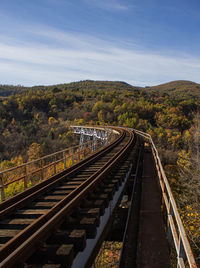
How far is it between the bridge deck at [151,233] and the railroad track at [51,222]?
40.1 inches

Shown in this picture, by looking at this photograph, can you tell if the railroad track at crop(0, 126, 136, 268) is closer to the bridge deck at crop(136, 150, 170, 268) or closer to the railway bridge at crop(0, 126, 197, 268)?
the railway bridge at crop(0, 126, 197, 268)

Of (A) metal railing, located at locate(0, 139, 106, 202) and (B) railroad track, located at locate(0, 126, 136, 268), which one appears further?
(A) metal railing, located at locate(0, 139, 106, 202)

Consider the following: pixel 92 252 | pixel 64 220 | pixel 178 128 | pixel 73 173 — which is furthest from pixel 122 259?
pixel 178 128

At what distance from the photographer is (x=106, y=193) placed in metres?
5.47

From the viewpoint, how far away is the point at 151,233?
16.2 ft

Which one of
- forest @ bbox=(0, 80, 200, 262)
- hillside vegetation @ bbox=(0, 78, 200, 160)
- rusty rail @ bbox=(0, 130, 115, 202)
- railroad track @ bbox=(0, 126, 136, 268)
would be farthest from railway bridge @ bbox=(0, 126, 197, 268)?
hillside vegetation @ bbox=(0, 78, 200, 160)

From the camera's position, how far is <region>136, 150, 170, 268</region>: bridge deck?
13.3 ft

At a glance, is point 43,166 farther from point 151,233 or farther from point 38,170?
point 151,233

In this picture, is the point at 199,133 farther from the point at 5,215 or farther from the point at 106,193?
the point at 5,215

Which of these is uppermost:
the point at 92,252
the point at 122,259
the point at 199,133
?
the point at 199,133

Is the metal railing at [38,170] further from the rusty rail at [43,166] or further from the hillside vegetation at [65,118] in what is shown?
the hillside vegetation at [65,118]

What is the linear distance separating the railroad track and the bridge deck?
1018 millimetres

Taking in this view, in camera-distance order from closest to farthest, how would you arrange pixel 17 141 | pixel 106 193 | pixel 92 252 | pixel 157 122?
pixel 92 252, pixel 106 193, pixel 17 141, pixel 157 122

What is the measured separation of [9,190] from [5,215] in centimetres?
1864
